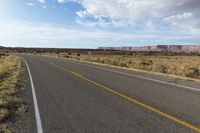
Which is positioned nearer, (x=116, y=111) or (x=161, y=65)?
(x=116, y=111)

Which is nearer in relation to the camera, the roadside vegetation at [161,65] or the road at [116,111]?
the road at [116,111]

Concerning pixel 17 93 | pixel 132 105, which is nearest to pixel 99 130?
pixel 132 105

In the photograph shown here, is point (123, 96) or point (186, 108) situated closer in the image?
point (186, 108)

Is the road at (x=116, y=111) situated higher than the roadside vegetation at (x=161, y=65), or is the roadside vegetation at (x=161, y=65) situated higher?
the road at (x=116, y=111)

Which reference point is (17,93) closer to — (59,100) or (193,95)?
(59,100)

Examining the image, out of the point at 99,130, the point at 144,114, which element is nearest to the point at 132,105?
the point at 144,114

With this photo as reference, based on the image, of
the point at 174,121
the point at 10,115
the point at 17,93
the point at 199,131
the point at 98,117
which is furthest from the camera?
the point at 17,93

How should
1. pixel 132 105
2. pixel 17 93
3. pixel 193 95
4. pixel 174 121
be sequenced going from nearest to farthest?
pixel 174 121 → pixel 132 105 → pixel 193 95 → pixel 17 93

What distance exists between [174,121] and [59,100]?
4.37 meters

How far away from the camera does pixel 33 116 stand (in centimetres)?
719

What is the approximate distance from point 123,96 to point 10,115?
13.8 feet

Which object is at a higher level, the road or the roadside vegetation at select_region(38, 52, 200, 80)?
the road

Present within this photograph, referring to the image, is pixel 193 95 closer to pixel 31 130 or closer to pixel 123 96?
pixel 123 96

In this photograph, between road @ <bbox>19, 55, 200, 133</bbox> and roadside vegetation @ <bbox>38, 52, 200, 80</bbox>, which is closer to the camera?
road @ <bbox>19, 55, 200, 133</bbox>
